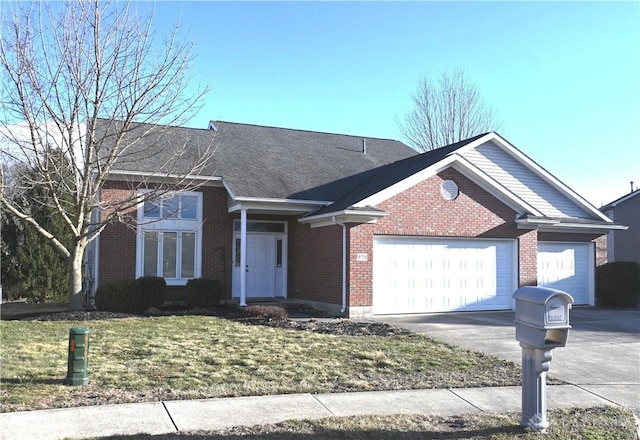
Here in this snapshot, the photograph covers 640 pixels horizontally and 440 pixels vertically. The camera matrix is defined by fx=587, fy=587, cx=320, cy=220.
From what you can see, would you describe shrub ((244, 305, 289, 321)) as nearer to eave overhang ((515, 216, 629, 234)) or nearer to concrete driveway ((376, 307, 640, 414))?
concrete driveway ((376, 307, 640, 414))

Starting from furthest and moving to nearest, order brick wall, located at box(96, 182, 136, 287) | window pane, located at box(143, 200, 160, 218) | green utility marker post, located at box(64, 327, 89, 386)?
window pane, located at box(143, 200, 160, 218)
brick wall, located at box(96, 182, 136, 287)
green utility marker post, located at box(64, 327, 89, 386)

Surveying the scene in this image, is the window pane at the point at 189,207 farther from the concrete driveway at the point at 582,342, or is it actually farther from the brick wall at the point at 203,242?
the concrete driveway at the point at 582,342

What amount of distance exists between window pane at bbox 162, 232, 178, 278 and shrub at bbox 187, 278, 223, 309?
5.44 feet

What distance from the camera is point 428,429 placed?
241 inches

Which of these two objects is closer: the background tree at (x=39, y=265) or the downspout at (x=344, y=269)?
the downspout at (x=344, y=269)

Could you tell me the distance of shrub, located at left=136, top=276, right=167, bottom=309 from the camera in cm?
1597

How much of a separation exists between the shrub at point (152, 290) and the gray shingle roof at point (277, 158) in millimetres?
3203

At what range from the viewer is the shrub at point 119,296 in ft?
51.0

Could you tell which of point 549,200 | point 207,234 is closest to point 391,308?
point 207,234

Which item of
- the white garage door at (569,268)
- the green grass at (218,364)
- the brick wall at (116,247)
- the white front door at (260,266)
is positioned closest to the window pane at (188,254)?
the brick wall at (116,247)

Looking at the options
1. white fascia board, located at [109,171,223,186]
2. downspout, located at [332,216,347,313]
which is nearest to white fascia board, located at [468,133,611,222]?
downspout, located at [332,216,347,313]

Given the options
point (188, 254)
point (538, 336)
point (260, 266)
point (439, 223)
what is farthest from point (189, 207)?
point (538, 336)

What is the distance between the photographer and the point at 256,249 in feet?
62.6

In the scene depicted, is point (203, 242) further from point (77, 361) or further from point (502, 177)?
point (77, 361)
